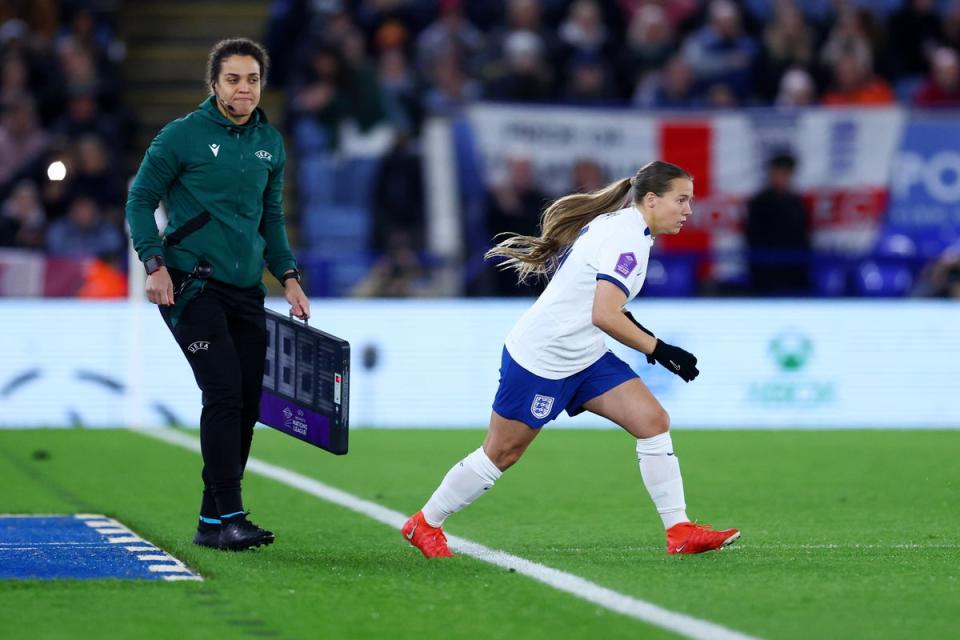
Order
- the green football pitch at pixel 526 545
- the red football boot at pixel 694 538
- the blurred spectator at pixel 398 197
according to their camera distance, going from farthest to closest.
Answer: the blurred spectator at pixel 398 197, the red football boot at pixel 694 538, the green football pitch at pixel 526 545

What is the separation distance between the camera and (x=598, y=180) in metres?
16.9

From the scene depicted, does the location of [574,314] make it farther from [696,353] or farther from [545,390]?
[696,353]

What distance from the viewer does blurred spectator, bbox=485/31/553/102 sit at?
17922 millimetres

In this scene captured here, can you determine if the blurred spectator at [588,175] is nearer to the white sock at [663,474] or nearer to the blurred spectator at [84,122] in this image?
the blurred spectator at [84,122]

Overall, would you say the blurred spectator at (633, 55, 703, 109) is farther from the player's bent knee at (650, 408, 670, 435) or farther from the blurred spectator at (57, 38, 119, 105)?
the player's bent knee at (650, 408, 670, 435)

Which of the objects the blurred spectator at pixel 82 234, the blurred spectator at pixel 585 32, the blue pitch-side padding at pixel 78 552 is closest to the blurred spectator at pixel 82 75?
the blurred spectator at pixel 82 234

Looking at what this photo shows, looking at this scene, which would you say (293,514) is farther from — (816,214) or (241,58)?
(816,214)

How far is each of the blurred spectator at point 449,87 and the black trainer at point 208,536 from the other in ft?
35.7

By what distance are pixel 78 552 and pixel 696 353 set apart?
8879mm

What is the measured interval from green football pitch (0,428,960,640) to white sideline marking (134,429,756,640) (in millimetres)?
62

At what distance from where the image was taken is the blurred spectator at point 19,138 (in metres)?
18.1

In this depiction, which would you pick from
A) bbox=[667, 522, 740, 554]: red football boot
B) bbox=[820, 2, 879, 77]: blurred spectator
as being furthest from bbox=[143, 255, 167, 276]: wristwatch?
bbox=[820, 2, 879, 77]: blurred spectator

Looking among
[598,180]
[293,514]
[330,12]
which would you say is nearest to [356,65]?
[330,12]

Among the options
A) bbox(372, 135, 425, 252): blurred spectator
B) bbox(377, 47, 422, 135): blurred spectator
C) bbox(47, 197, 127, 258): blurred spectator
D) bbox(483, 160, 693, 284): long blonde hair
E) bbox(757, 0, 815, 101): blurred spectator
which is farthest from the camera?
bbox(757, 0, 815, 101): blurred spectator
